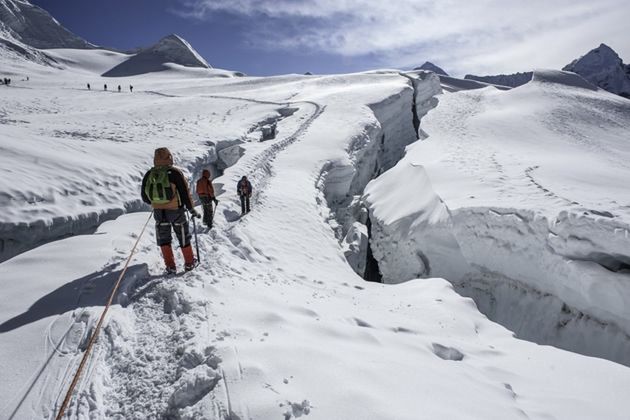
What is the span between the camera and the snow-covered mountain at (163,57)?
8512 cm

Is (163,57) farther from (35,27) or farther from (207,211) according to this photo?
(207,211)

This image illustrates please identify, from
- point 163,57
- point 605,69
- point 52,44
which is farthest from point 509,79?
point 52,44

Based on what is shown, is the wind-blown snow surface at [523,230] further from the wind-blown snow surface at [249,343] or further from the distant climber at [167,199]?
the distant climber at [167,199]

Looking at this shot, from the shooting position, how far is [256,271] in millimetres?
6484

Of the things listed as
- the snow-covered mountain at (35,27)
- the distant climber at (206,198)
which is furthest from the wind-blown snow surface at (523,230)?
the snow-covered mountain at (35,27)

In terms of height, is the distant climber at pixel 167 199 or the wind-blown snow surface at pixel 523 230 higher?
the distant climber at pixel 167 199

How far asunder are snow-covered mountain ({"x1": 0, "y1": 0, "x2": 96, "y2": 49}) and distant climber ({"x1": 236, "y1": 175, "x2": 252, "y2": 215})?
121m

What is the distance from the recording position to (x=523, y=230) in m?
8.33

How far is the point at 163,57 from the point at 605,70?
118749 millimetres

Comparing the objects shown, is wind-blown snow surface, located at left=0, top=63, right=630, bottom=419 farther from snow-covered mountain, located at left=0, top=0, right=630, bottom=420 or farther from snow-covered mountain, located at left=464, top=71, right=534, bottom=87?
snow-covered mountain, located at left=464, top=71, right=534, bottom=87

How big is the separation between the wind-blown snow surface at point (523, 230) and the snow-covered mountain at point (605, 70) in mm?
107733

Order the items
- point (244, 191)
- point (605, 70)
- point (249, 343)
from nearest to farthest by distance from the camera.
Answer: point (249, 343)
point (244, 191)
point (605, 70)

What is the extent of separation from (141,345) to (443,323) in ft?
13.4

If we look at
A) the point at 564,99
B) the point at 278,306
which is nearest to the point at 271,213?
the point at 278,306
